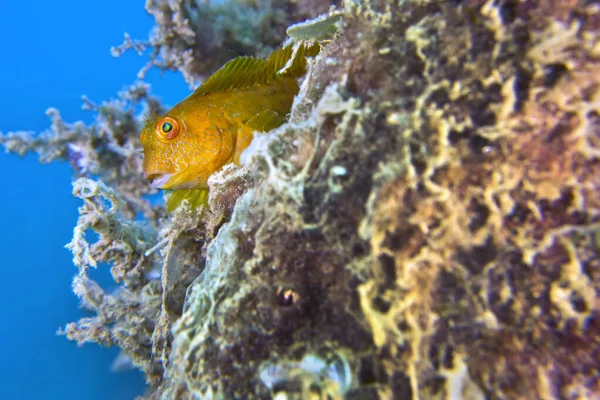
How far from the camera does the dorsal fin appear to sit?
258 centimetres

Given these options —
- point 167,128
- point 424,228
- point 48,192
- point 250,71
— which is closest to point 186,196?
point 167,128

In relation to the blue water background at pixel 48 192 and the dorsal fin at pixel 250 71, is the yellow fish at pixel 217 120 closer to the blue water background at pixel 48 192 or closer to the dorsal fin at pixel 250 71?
the dorsal fin at pixel 250 71

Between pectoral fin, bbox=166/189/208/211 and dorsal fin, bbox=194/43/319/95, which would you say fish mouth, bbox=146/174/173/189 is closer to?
pectoral fin, bbox=166/189/208/211

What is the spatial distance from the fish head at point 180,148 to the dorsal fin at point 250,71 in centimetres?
28

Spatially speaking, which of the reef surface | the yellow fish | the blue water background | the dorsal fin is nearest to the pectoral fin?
the yellow fish

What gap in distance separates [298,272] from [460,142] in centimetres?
65

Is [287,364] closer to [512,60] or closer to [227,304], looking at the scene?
[227,304]

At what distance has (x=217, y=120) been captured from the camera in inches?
103

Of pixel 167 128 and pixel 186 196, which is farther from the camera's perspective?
pixel 186 196

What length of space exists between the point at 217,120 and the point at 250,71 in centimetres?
46

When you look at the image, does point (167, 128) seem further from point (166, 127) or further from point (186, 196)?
point (186, 196)

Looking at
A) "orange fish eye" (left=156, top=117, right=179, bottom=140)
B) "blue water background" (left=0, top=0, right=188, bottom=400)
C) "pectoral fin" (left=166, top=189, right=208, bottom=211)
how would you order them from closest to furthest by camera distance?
"orange fish eye" (left=156, top=117, right=179, bottom=140) < "pectoral fin" (left=166, top=189, right=208, bottom=211) < "blue water background" (left=0, top=0, right=188, bottom=400)

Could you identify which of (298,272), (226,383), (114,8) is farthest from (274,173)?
(114,8)

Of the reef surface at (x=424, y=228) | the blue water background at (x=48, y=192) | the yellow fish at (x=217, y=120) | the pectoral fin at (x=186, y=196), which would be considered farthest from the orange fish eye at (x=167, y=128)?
the blue water background at (x=48, y=192)
